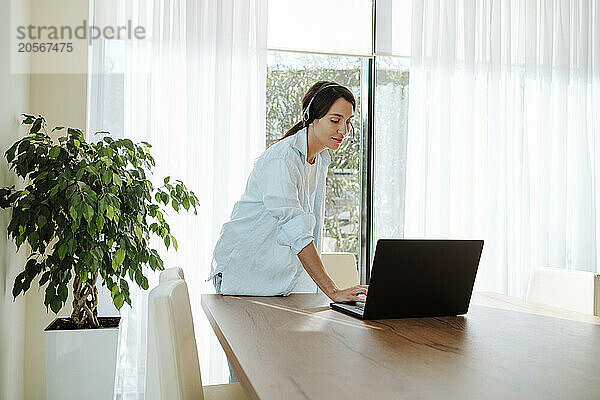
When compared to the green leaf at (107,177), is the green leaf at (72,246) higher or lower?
lower

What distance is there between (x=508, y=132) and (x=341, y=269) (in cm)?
169

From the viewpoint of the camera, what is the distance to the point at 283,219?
1884mm

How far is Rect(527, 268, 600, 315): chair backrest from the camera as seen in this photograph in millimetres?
2252

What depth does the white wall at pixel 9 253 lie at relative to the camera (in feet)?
8.11

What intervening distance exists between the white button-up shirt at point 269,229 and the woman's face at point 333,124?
73mm

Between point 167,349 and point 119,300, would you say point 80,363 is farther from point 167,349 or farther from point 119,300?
point 167,349

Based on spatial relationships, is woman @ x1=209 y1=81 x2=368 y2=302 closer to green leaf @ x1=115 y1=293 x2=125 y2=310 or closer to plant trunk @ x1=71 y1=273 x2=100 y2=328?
green leaf @ x1=115 y1=293 x2=125 y2=310

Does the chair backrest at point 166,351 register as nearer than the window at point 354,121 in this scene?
Yes

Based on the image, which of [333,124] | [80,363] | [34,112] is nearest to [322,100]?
[333,124]

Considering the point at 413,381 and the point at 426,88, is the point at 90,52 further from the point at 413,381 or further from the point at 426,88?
the point at 413,381

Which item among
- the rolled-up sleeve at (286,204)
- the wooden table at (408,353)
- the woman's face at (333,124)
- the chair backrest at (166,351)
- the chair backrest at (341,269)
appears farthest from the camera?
the chair backrest at (341,269)

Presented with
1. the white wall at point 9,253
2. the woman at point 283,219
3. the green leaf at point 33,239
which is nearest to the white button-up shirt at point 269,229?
the woman at point 283,219

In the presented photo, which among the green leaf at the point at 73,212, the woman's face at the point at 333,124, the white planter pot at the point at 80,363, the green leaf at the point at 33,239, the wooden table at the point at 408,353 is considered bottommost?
the white planter pot at the point at 80,363

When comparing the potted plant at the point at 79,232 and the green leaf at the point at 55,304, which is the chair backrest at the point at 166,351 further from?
the green leaf at the point at 55,304
